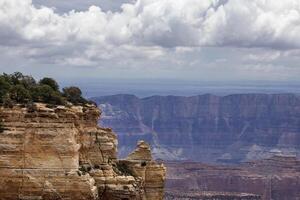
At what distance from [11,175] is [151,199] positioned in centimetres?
1317

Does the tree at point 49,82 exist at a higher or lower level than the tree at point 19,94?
higher

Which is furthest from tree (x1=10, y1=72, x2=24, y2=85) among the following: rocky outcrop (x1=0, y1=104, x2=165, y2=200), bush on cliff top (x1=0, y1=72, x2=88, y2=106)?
rocky outcrop (x1=0, y1=104, x2=165, y2=200)

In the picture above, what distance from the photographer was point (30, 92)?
4384cm

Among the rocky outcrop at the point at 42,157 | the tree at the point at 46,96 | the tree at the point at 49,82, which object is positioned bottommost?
the rocky outcrop at the point at 42,157

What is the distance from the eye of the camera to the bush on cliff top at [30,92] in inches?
1666

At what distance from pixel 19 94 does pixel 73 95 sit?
6.23m

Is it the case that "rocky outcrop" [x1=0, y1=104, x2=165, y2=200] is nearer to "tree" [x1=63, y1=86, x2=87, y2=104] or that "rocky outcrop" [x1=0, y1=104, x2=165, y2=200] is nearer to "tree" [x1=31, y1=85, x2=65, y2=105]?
"tree" [x1=31, y1=85, x2=65, y2=105]

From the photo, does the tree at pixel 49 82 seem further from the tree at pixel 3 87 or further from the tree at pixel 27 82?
the tree at pixel 3 87

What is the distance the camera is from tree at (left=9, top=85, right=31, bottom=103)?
138 ft

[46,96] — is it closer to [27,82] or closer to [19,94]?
[19,94]

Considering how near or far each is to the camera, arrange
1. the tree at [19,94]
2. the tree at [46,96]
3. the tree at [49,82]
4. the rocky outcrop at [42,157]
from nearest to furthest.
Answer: the rocky outcrop at [42,157], the tree at [19,94], the tree at [46,96], the tree at [49,82]

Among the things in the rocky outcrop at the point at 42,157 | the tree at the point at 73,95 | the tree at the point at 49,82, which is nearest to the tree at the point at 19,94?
the rocky outcrop at the point at 42,157

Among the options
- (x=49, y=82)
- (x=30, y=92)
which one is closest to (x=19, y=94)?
(x=30, y=92)

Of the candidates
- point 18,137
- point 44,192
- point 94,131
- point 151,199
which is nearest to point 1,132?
point 18,137
